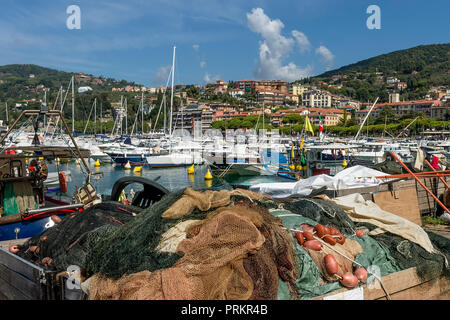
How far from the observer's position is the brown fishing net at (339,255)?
3.29 metres

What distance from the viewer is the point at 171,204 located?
398 centimetres

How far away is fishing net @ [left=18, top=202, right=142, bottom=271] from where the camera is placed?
3.73m

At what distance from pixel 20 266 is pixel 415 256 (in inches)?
152

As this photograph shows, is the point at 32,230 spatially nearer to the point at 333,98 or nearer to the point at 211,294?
the point at 211,294

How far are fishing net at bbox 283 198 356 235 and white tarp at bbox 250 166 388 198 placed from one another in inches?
143

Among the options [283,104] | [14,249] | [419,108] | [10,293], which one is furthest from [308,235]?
[283,104]

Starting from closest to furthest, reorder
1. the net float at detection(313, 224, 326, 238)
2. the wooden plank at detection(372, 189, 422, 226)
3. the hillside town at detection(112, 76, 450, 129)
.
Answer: the net float at detection(313, 224, 326, 238)
the wooden plank at detection(372, 189, 422, 226)
the hillside town at detection(112, 76, 450, 129)

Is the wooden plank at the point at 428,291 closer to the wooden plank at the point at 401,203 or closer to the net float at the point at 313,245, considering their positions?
the net float at the point at 313,245

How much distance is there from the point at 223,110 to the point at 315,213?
126238mm

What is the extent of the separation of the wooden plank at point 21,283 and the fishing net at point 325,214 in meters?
2.88

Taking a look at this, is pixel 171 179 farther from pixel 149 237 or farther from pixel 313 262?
pixel 313 262

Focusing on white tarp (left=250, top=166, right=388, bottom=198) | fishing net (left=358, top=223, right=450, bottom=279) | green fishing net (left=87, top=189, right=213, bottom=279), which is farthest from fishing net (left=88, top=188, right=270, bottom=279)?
white tarp (left=250, top=166, right=388, bottom=198)

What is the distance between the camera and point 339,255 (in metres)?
3.49

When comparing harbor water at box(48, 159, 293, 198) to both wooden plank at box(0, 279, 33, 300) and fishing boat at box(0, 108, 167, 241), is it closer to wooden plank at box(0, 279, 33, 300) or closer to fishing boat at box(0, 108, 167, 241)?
fishing boat at box(0, 108, 167, 241)
